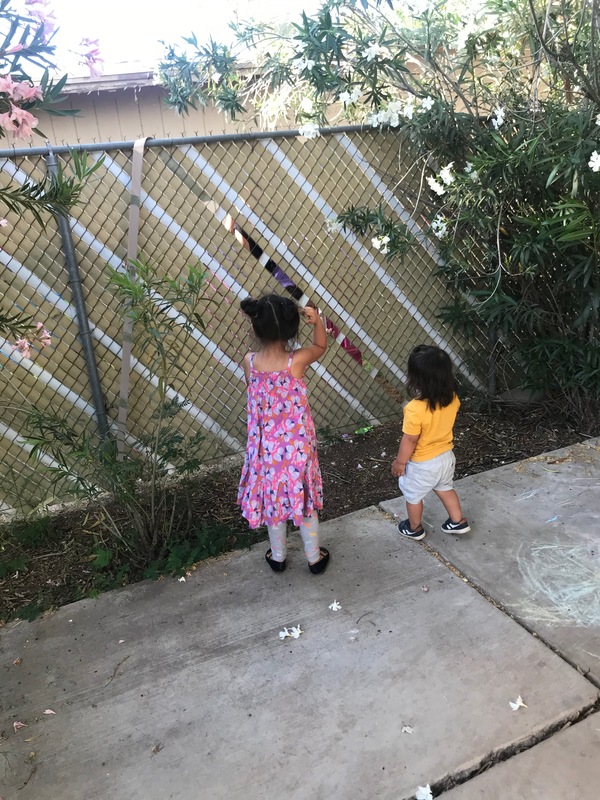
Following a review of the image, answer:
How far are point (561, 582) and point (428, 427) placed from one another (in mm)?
846

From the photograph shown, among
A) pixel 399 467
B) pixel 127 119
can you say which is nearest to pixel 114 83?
pixel 127 119

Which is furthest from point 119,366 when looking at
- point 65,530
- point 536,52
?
point 536,52

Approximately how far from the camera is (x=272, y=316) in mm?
2258

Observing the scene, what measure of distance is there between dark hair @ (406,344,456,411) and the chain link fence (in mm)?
1207

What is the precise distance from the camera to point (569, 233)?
2920 millimetres

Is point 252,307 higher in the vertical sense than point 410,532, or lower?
higher

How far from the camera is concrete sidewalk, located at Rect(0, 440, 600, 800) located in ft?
5.64

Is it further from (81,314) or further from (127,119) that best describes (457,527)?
(127,119)

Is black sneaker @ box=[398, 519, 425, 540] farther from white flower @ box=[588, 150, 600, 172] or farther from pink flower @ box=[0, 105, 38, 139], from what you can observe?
pink flower @ box=[0, 105, 38, 139]

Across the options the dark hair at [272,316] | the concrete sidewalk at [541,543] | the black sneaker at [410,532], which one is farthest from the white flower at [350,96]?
the black sneaker at [410,532]

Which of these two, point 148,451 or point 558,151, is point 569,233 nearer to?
point 558,151

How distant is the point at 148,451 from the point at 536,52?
302cm

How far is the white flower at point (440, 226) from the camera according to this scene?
348 centimetres

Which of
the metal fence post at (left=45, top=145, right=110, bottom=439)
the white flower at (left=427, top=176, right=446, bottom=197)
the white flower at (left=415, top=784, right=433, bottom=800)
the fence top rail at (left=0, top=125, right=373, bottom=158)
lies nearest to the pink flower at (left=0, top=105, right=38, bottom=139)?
the fence top rail at (left=0, top=125, right=373, bottom=158)
